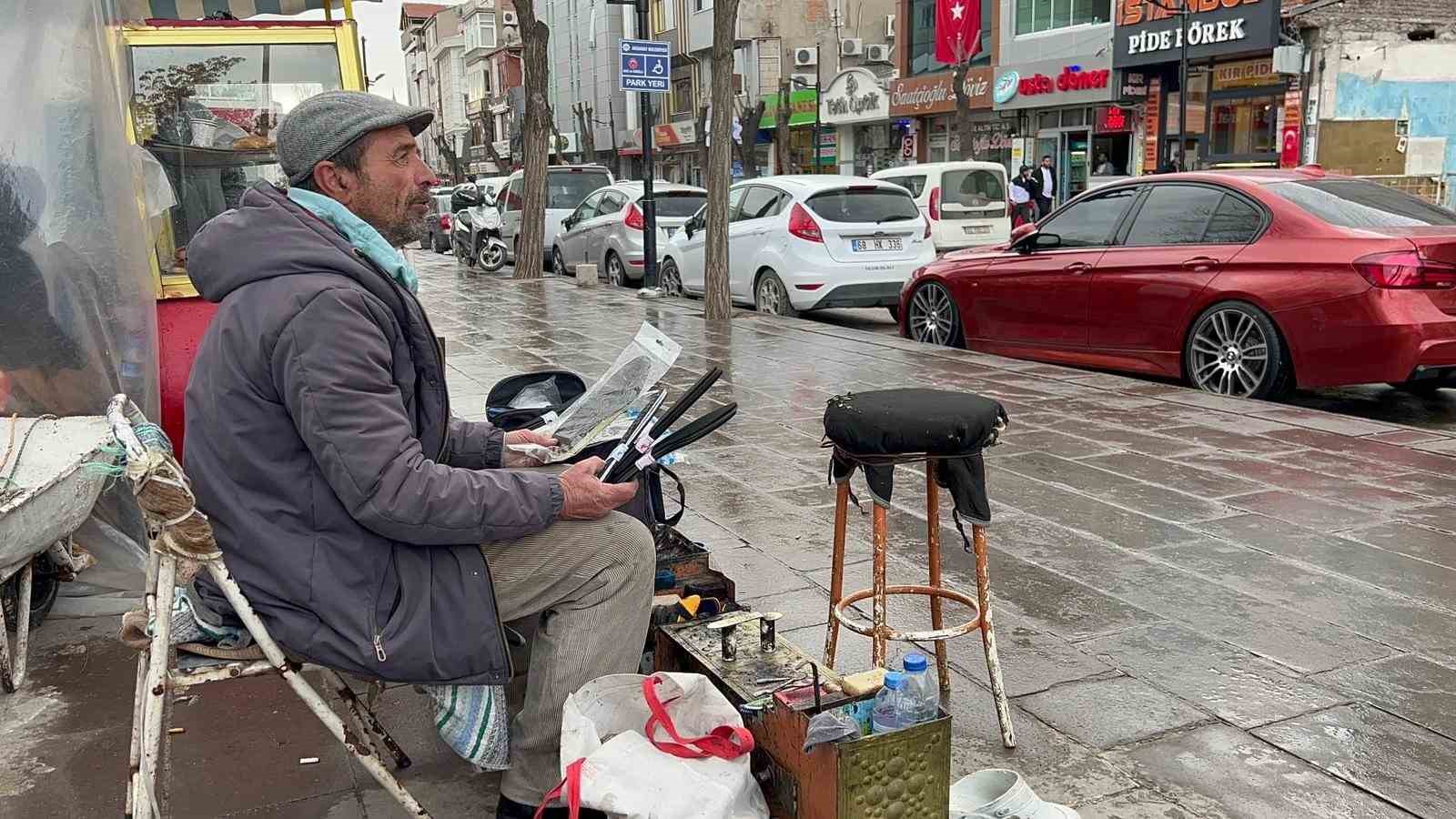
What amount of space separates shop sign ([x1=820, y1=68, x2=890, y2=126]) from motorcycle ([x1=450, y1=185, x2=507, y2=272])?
16433mm

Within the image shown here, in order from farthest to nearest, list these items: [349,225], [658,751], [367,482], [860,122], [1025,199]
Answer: [860,122]
[1025,199]
[349,225]
[658,751]
[367,482]

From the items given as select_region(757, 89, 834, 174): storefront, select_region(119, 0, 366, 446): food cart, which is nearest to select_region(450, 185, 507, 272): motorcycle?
select_region(119, 0, 366, 446): food cart

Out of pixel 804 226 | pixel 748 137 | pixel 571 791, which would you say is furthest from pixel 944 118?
pixel 571 791

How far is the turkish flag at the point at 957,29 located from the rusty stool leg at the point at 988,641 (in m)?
27.9

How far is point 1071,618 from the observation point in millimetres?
3857

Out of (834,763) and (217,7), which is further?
(217,7)

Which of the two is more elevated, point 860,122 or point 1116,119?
point 860,122

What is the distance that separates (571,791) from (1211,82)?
82.5 ft

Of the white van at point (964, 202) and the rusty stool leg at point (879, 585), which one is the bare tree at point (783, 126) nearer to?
the white van at point (964, 202)

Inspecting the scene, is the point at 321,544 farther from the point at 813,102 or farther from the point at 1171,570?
the point at 813,102

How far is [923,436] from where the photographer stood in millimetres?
2838

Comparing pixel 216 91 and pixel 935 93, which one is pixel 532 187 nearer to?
pixel 216 91

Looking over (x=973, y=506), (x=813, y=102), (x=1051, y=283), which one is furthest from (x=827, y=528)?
(x=813, y=102)

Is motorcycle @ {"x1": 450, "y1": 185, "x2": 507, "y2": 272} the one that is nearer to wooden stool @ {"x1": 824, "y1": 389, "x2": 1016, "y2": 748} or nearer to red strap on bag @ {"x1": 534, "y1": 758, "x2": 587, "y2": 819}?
wooden stool @ {"x1": 824, "y1": 389, "x2": 1016, "y2": 748}
